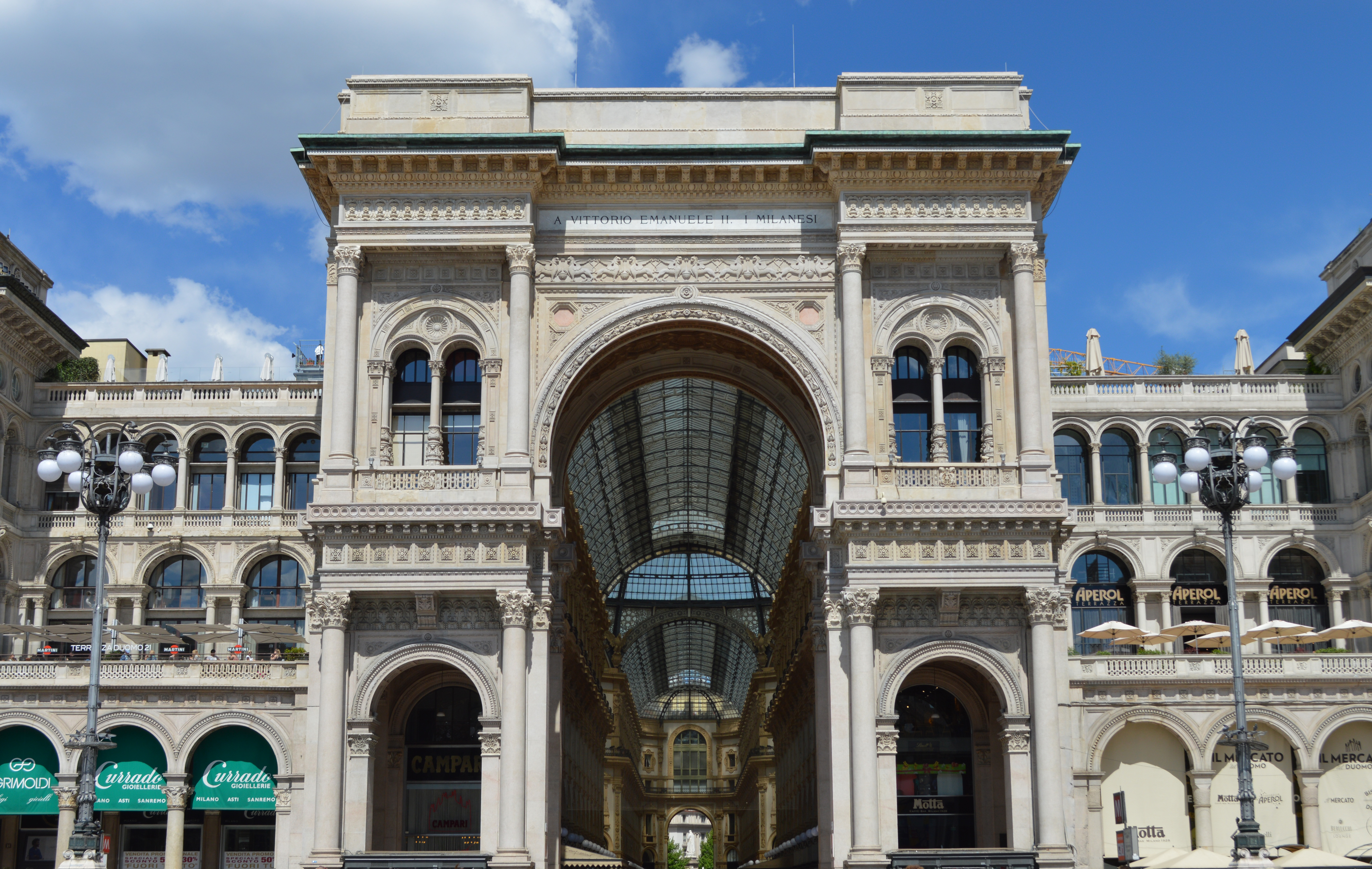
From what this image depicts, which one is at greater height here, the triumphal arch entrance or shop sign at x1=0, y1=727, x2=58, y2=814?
the triumphal arch entrance

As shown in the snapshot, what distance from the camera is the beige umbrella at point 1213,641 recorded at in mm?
53188

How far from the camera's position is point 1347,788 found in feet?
169

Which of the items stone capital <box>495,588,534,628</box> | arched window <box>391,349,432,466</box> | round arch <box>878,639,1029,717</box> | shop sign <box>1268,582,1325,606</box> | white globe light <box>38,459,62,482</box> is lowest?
round arch <box>878,639,1029,717</box>

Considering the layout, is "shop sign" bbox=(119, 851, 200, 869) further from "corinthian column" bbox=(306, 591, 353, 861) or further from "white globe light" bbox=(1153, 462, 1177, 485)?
"white globe light" bbox=(1153, 462, 1177, 485)

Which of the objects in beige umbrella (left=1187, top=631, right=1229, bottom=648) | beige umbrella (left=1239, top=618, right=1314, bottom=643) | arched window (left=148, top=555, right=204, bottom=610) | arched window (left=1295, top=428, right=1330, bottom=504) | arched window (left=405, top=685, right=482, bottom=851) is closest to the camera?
arched window (left=405, top=685, right=482, bottom=851)

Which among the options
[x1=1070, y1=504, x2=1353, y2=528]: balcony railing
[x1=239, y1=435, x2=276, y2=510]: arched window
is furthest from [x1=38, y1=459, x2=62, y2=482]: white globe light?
[x1=1070, y1=504, x2=1353, y2=528]: balcony railing

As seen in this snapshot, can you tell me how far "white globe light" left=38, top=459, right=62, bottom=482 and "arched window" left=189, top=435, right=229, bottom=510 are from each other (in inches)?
1285

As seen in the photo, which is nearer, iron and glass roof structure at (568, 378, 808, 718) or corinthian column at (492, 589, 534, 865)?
corinthian column at (492, 589, 534, 865)

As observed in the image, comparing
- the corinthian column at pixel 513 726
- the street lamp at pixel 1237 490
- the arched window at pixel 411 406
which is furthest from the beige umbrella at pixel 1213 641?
the arched window at pixel 411 406

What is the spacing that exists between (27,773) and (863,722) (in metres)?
30.0

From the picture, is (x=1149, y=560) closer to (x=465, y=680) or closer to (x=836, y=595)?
(x=836, y=595)

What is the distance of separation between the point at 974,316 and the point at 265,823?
31.0 meters

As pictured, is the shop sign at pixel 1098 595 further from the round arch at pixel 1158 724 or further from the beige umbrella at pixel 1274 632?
the round arch at pixel 1158 724

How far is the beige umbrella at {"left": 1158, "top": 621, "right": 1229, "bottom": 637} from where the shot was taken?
5288 centimetres
